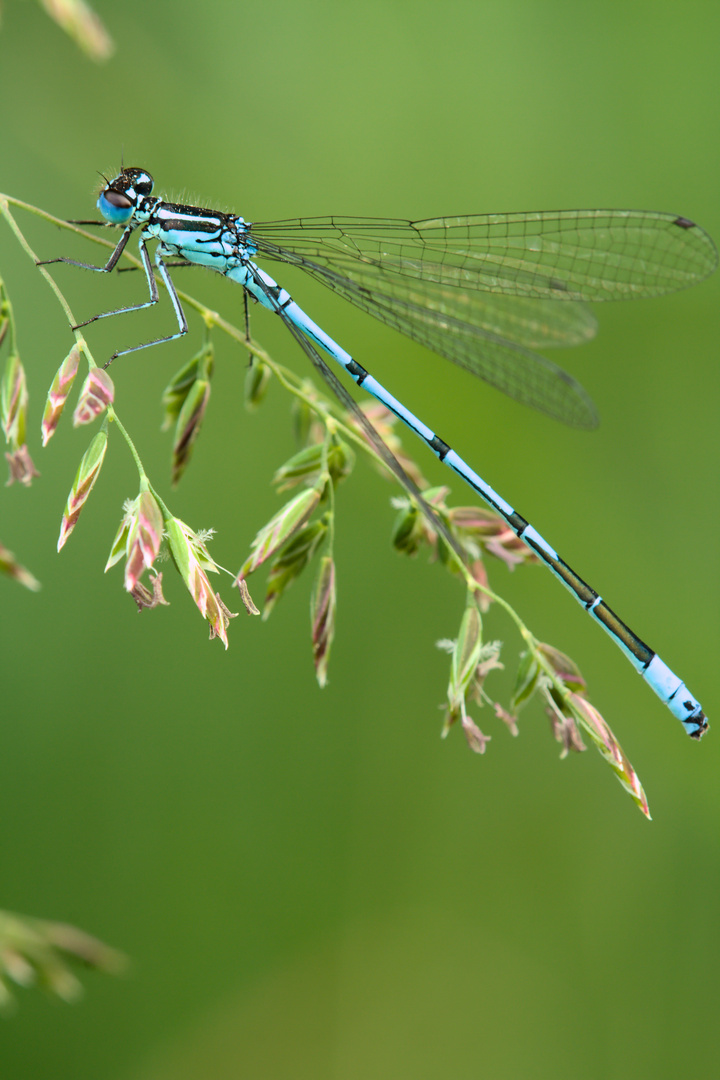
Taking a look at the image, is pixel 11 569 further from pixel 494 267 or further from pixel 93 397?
pixel 494 267

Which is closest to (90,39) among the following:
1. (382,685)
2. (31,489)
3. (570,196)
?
(31,489)

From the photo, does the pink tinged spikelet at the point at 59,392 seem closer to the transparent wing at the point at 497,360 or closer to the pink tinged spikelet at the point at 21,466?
the pink tinged spikelet at the point at 21,466

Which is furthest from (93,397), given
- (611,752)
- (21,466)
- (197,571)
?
(611,752)

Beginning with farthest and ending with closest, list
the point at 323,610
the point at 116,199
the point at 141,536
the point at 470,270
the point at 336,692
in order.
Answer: the point at 336,692, the point at 470,270, the point at 116,199, the point at 323,610, the point at 141,536

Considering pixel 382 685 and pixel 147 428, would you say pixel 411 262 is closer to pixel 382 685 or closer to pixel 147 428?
pixel 147 428

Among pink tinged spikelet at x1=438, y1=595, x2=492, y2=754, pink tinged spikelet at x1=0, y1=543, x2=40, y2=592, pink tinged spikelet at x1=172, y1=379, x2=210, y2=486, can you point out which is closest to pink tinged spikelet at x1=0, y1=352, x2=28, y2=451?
pink tinged spikelet at x1=0, y1=543, x2=40, y2=592

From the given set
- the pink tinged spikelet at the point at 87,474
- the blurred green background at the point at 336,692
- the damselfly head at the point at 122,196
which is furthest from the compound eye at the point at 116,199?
the pink tinged spikelet at the point at 87,474
